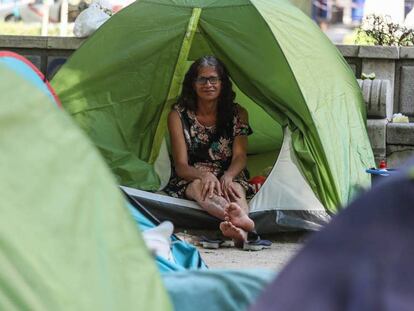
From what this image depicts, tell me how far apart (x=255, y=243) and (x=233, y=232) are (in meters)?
0.19

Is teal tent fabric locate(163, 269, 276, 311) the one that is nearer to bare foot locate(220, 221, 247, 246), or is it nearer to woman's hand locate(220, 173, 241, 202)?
bare foot locate(220, 221, 247, 246)

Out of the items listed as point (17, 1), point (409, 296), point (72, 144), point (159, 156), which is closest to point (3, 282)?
point (72, 144)

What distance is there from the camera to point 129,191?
7246 mm

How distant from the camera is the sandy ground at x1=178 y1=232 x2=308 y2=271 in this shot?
640cm

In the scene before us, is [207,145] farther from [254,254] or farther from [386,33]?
[386,33]

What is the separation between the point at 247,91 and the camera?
7.60m

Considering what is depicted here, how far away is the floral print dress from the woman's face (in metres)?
0.18

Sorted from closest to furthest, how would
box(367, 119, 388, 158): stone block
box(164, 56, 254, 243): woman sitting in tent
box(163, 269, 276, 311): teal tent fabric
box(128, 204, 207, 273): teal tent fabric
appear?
box(163, 269, 276, 311): teal tent fabric → box(128, 204, 207, 273): teal tent fabric → box(164, 56, 254, 243): woman sitting in tent → box(367, 119, 388, 158): stone block

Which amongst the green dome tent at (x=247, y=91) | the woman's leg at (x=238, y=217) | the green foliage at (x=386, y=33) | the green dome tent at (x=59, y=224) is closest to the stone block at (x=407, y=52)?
the green foliage at (x=386, y=33)

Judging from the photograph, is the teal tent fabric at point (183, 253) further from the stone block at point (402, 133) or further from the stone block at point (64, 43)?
the stone block at point (64, 43)

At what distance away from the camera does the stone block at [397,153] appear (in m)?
8.66

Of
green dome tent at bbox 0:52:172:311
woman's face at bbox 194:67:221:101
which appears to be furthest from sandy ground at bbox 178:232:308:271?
green dome tent at bbox 0:52:172:311

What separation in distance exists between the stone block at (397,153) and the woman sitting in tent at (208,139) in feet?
5.38

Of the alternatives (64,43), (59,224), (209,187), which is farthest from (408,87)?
(59,224)
